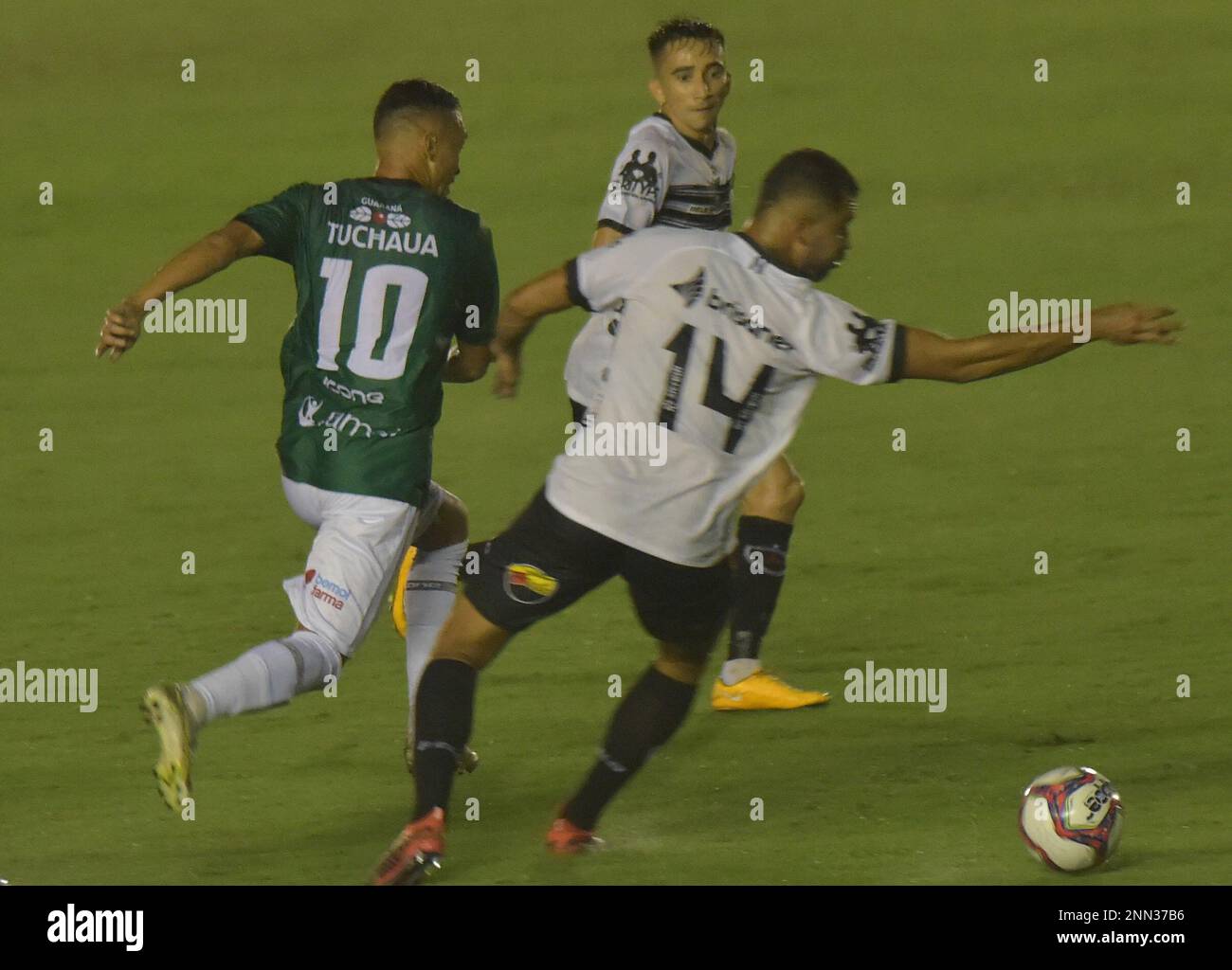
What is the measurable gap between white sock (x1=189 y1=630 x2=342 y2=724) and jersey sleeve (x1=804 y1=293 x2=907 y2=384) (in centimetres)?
169

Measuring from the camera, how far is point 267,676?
20.7 ft

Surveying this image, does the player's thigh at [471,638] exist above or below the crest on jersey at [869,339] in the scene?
below

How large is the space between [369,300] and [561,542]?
1015 mm

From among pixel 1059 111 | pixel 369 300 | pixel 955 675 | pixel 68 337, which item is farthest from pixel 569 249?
pixel 369 300

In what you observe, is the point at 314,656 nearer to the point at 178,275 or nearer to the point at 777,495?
the point at 178,275

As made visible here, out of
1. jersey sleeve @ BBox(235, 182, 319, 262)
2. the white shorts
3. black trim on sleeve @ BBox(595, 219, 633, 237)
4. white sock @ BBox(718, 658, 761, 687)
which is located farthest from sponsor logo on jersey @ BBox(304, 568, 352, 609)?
white sock @ BBox(718, 658, 761, 687)

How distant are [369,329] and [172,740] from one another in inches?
57.2

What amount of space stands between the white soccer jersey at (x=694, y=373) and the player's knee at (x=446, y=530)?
3.44ft

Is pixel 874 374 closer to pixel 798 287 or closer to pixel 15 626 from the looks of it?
pixel 798 287

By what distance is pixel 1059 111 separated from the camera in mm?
17938

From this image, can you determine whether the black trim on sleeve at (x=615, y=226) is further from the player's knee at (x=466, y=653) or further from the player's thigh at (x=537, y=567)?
the player's knee at (x=466, y=653)

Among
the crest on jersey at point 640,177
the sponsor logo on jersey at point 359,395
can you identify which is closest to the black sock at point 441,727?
the sponsor logo on jersey at point 359,395

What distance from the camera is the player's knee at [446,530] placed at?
24.5ft

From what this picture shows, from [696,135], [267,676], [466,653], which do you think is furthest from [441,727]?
[696,135]
